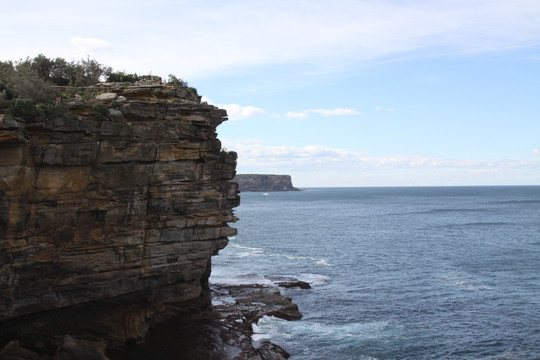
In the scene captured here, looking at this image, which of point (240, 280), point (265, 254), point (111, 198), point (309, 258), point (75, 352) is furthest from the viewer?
point (265, 254)

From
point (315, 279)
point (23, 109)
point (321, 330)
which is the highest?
point (23, 109)

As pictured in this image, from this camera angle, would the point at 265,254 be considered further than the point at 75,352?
Yes

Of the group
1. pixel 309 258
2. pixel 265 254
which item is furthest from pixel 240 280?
pixel 265 254

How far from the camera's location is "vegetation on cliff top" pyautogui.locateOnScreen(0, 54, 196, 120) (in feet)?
85.4

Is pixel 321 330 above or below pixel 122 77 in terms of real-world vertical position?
below

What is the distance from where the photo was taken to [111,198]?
94.3 feet

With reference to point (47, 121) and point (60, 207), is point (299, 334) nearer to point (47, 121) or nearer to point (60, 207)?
point (60, 207)

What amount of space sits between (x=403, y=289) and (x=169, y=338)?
81.9ft

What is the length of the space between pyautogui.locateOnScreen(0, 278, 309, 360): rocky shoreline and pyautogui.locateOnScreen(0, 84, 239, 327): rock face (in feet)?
5.43

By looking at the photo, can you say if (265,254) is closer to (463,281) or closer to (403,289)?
(403,289)

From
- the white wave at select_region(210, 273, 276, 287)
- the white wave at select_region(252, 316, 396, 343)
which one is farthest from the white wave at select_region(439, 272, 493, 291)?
the white wave at select_region(210, 273, 276, 287)

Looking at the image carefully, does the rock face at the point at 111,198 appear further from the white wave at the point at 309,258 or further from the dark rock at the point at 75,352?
the white wave at the point at 309,258

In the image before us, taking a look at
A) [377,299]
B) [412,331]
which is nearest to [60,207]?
[412,331]

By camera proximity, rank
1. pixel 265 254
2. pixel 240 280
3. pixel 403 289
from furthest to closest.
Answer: pixel 265 254 → pixel 240 280 → pixel 403 289
